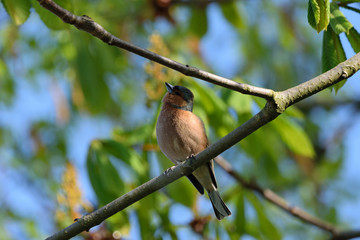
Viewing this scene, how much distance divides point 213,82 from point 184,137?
2130 mm

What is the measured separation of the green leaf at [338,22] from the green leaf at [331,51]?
20 cm

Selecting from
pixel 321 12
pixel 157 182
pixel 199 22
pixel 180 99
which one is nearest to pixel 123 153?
pixel 157 182

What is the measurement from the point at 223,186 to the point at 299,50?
333cm

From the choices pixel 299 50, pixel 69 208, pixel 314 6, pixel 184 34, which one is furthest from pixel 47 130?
pixel 314 6

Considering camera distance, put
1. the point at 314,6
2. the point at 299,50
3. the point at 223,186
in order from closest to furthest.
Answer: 1. the point at 314,6
2. the point at 223,186
3. the point at 299,50

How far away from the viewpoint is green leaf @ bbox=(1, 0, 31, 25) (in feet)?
10.7

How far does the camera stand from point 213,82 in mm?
3113

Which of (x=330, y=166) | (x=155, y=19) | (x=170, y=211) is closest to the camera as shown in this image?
(x=170, y=211)

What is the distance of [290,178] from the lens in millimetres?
8867

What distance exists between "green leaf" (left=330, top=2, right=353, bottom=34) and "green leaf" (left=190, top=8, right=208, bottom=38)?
4.00m

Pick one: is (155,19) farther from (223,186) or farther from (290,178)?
(290,178)

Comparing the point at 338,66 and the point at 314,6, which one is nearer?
the point at 314,6

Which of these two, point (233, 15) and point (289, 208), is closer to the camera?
point (289, 208)

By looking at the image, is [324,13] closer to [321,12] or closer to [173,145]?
[321,12]
